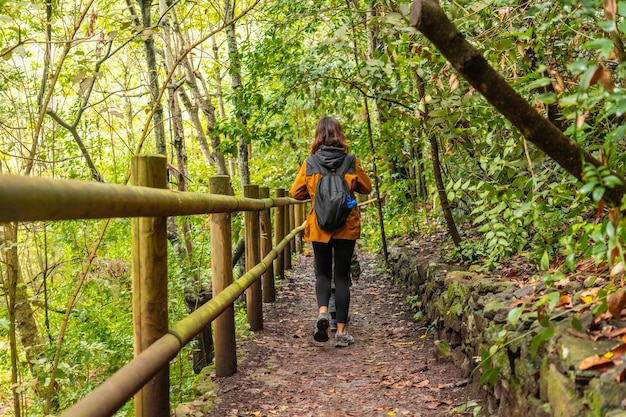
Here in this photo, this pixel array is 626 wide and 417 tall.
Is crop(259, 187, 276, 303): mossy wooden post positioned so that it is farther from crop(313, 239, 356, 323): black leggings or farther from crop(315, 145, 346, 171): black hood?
crop(315, 145, 346, 171): black hood

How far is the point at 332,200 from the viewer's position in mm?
4766

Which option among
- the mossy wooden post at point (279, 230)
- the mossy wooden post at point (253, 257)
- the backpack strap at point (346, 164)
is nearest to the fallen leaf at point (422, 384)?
the mossy wooden post at point (253, 257)

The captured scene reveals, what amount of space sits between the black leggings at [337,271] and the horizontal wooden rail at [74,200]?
2.88 metres

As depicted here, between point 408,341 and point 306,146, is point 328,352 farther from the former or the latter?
point 306,146

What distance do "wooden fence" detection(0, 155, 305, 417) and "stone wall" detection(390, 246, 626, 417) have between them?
120 centimetres

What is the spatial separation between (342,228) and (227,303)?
6.20 ft

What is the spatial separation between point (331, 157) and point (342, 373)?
69.6 inches

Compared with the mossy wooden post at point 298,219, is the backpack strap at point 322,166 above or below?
above

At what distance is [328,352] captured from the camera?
485 cm

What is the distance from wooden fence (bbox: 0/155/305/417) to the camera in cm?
123

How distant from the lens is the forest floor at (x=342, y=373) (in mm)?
3492

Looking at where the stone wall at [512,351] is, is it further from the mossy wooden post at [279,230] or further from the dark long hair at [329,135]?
the mossy wooden post at [279,230]

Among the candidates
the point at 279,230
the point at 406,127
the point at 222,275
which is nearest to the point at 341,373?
the point at 222,275

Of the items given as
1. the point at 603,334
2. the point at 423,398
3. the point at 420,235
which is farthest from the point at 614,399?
the point at 420,235
